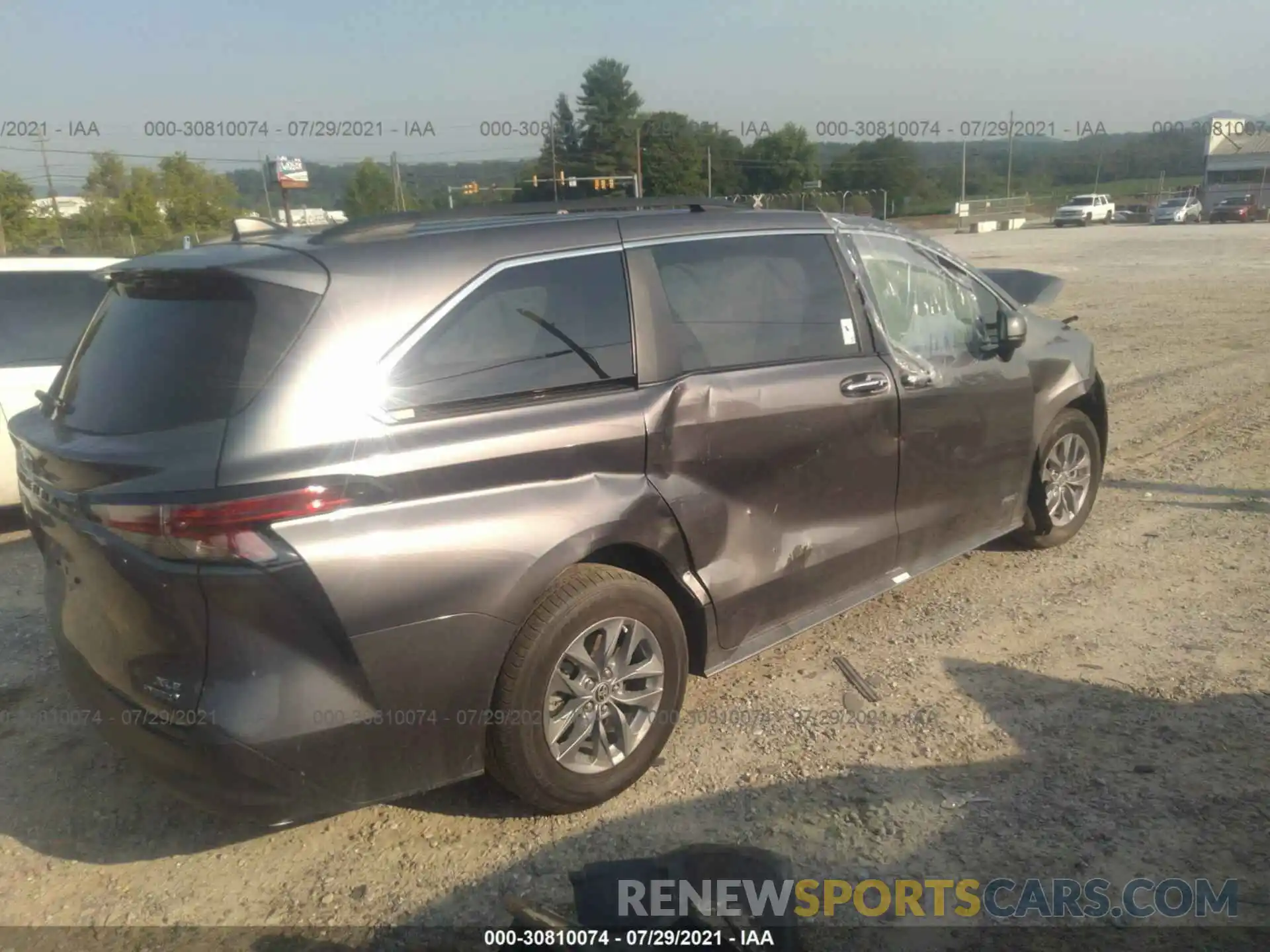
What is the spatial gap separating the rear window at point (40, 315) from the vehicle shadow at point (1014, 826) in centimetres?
490

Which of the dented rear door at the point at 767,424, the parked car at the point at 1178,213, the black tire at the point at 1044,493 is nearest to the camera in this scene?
the dented rear door at the point at 767,424

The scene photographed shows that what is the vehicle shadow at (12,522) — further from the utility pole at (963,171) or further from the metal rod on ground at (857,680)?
the utility pole at (963,171)

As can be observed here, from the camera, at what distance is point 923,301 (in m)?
4.49

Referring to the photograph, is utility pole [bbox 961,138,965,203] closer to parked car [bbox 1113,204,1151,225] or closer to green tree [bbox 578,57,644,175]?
parked car [bbox 1113,204,1151,225]

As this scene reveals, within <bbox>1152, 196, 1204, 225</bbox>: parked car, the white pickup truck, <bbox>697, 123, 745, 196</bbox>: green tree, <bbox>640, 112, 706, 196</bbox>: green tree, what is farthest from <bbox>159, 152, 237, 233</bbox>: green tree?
<bbox>1152, 196, 1204, 225</bbox>: parked car

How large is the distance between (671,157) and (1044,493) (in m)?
23.9

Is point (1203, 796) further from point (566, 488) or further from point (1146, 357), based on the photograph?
point (1146, 357)

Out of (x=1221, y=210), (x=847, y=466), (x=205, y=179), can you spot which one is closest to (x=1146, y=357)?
(x=847, y=466)

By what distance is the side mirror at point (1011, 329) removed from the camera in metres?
4.64

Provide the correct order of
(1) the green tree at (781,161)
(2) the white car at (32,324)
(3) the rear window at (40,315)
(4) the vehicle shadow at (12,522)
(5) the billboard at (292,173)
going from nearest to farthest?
(2) the white car at (32,324), (3) the rear window at (40,315), (4) the vehicle shadow at (12,522), (5) the billboard at (292,173), (1) the green tree at (781,161)

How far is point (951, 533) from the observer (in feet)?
15.1

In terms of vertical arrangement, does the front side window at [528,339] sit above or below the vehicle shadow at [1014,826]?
above

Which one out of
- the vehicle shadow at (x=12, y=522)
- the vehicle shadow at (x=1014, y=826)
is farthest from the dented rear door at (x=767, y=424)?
the vehicle shadow at (x=12, y=522)

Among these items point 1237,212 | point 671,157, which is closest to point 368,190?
point 671,157
